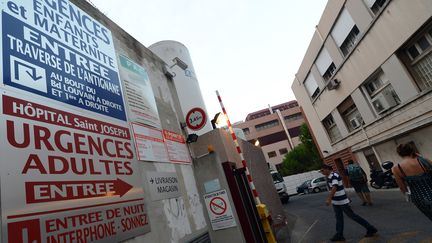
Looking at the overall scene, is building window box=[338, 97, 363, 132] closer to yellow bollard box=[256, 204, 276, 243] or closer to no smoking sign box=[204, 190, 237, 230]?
yellow bollard box=[256, 204, 276, 243]

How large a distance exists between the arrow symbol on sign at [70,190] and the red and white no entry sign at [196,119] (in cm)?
292

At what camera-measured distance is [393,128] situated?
13.1m

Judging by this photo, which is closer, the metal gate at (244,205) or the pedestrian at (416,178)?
the pedestrian at (416,178)

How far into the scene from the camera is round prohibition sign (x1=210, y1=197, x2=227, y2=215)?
5.95 m

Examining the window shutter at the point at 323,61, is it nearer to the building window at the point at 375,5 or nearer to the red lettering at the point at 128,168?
the building window at the point at 375,5

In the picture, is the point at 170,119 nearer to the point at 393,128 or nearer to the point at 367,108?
the point at 393,128

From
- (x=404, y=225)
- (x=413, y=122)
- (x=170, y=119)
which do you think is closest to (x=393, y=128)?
(x=413, y=122)

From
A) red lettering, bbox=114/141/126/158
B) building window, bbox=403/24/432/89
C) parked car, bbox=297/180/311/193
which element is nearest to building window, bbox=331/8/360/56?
building window, bbox=403/24/432/89

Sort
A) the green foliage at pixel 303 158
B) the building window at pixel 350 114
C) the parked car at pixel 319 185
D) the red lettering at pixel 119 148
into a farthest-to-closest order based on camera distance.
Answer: the green foliage at pixel 303 158
the parked car at pixel 319 185
the building window at pixel 350 114
the red lettering at pixel 119 148

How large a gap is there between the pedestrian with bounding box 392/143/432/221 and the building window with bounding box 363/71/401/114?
33.4ft

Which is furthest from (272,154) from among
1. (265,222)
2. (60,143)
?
(60,143)

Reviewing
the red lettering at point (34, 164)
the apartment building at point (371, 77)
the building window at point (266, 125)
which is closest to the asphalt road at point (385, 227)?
the apartment building at point (371, 77)

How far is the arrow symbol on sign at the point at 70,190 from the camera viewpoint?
9.14ft

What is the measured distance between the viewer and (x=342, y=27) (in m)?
15.5
